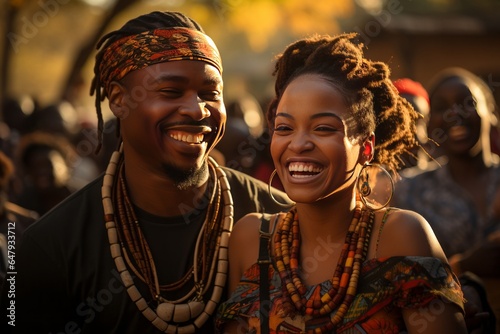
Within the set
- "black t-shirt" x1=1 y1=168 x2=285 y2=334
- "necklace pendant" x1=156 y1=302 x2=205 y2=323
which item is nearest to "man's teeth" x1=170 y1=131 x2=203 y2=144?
"black t-shirt" x1=1 y1=168 x2=285 y2=334

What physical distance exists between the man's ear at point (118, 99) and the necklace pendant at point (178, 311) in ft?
3.42

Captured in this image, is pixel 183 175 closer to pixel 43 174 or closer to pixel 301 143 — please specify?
pixel 301 143

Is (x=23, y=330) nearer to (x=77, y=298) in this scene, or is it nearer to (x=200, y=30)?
(x=77, y=298)

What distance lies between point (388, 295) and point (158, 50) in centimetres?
176

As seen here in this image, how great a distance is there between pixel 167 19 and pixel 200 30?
19cm

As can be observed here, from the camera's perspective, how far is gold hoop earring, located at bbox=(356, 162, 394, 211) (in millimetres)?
3934

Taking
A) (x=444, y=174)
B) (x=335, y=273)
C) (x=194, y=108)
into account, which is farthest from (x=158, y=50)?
(x=444, y=174)

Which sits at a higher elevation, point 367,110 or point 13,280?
point 367,110

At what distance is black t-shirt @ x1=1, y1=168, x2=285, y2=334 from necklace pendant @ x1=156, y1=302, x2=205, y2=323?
0.11 meters

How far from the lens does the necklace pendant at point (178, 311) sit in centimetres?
426

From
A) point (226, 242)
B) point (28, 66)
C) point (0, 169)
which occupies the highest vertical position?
point (226, 242)

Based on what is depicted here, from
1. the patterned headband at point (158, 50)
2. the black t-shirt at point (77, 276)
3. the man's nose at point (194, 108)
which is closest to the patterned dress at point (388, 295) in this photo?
the black t-shirt at point (77, 276)

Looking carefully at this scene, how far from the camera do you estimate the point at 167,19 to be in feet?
15.3

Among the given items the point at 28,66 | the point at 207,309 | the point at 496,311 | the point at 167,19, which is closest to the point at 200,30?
the point at 167,19
